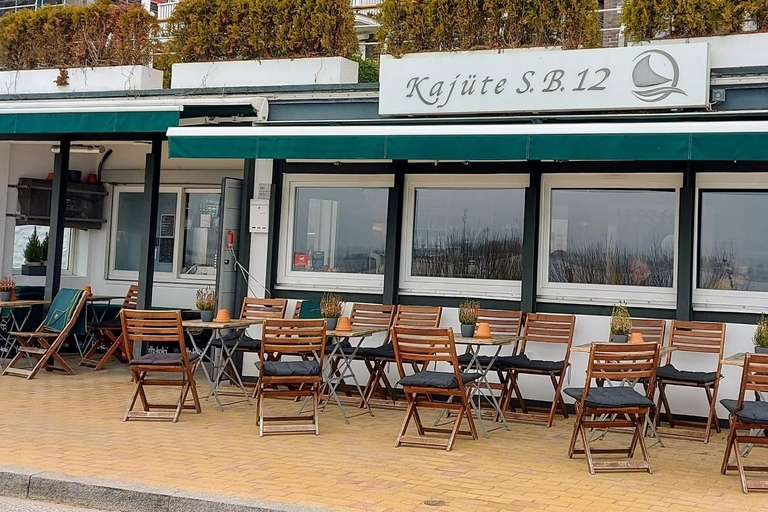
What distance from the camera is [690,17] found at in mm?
9320

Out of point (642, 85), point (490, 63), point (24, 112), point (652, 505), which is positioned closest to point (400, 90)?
point (490, 63)

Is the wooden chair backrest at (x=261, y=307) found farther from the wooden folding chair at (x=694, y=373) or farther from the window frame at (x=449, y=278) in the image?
the wooden folding chair at (x=694, y=373)

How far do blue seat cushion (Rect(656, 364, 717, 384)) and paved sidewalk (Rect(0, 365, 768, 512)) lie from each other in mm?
512

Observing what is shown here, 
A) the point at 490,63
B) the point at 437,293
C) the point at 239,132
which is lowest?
the point at 437,293

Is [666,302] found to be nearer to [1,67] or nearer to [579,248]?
[579,248]

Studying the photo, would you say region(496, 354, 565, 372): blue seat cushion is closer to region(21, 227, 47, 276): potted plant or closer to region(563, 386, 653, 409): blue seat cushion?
region(563, 386, 653, 409): blue seat cushion

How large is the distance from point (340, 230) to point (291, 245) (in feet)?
1.84

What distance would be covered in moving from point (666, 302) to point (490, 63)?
9.15 ft

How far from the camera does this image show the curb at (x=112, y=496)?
Answer: 17.4 feet

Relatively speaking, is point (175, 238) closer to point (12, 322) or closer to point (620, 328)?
point (12, 322)

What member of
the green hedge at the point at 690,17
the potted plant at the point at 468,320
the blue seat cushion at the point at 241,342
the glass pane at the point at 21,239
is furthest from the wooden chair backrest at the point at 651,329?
the glass pane at the point at 21,239

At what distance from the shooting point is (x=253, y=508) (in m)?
5.22

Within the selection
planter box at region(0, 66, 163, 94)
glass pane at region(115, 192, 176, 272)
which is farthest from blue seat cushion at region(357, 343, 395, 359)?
glass pane at region(115, 192, 176, 272)

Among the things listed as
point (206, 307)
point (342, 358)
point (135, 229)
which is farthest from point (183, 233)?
point (342, 358)
